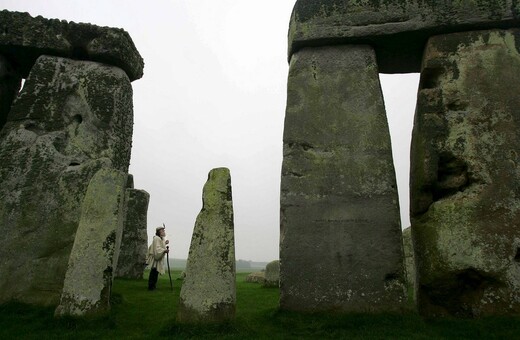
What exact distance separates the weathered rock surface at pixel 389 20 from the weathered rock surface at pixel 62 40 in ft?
10.8

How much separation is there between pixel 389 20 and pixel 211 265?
193 inches

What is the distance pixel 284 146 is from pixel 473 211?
9.64 feet

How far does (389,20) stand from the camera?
6.90 meters

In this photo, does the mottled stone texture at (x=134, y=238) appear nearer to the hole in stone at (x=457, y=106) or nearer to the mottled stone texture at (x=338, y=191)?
the mottled stone texture at (x=338, y=191)

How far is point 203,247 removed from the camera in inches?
210

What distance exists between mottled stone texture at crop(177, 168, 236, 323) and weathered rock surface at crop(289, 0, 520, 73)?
127 inches

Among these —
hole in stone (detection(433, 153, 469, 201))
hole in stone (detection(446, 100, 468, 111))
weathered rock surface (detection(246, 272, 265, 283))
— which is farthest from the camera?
weathered rock surface (detection(246, 272, 265, 283))

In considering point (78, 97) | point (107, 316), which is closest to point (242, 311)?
point (107, 316)

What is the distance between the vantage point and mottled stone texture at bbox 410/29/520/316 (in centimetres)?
570

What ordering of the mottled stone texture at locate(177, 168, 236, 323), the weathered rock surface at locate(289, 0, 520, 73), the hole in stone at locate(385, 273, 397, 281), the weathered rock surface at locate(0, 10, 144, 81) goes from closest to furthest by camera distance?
the mottled stone texture at locate(177, 168, 236, 323), the hole in stone at locate(385, 273, 397, 281), the weathered rock surface at locate(289, 0, 520, 73), the weathered rock surface at locate(0, 10, 144, 81)

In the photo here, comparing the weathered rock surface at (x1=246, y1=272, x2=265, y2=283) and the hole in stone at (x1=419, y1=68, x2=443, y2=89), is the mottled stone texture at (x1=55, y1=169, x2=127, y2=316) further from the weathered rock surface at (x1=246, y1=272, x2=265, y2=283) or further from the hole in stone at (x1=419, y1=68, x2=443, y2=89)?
the weathered rock surface at (x1=246, y1=272, x2=265, y2=283)

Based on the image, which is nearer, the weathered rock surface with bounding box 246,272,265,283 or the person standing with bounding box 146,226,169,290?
the person standing with bounding box 146,226,169,290

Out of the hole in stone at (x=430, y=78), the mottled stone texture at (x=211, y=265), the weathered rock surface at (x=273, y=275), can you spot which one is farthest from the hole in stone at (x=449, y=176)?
the weathered rock surface at (x=273, y=275)

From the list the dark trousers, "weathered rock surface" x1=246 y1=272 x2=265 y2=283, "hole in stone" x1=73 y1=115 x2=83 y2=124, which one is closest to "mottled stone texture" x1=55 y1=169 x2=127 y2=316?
"hole in stone" x1=73 y1=115 x2=83 y2=124
